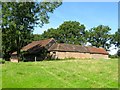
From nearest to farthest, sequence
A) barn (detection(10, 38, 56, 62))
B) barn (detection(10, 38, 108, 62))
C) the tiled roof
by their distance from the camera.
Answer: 1. barn (detection(10, 38, 56, 62))
2. barn (detection(10, 38, 108, 62))
3. the tiled roof

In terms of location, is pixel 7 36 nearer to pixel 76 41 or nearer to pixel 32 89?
pixel 32 89

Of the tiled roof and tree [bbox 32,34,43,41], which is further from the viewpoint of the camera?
tree [bbox 32,34,43,41]

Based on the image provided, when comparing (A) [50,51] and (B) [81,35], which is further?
(B) [81,35]

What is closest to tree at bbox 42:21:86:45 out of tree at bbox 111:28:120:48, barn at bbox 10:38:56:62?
tree at bbox 111:28:120:48

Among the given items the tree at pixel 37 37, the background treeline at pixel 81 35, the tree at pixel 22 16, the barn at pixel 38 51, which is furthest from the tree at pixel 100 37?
the tree at pixel 22 16

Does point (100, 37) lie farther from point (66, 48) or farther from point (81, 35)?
point (66, 48)

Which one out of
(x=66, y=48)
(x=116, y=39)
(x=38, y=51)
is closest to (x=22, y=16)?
(x=38, y=51)

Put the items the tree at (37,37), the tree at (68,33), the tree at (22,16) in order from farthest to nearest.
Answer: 1. the tree at (68,33)
2. the tree at (37,37)
3. the tree at (22,16)

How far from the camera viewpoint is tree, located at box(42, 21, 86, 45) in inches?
5099

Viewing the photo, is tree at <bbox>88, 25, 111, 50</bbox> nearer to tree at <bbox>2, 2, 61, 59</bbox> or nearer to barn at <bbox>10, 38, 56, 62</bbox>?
barn at <bbox>10, 38, 56, 62</bbox>

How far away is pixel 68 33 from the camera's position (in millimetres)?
131500

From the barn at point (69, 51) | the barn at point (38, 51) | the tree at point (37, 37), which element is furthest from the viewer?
the tree at point (37, 37)

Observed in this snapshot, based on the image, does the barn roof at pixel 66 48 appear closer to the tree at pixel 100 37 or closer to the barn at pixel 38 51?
the barn at pixel 38 51

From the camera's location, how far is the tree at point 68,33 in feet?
425
